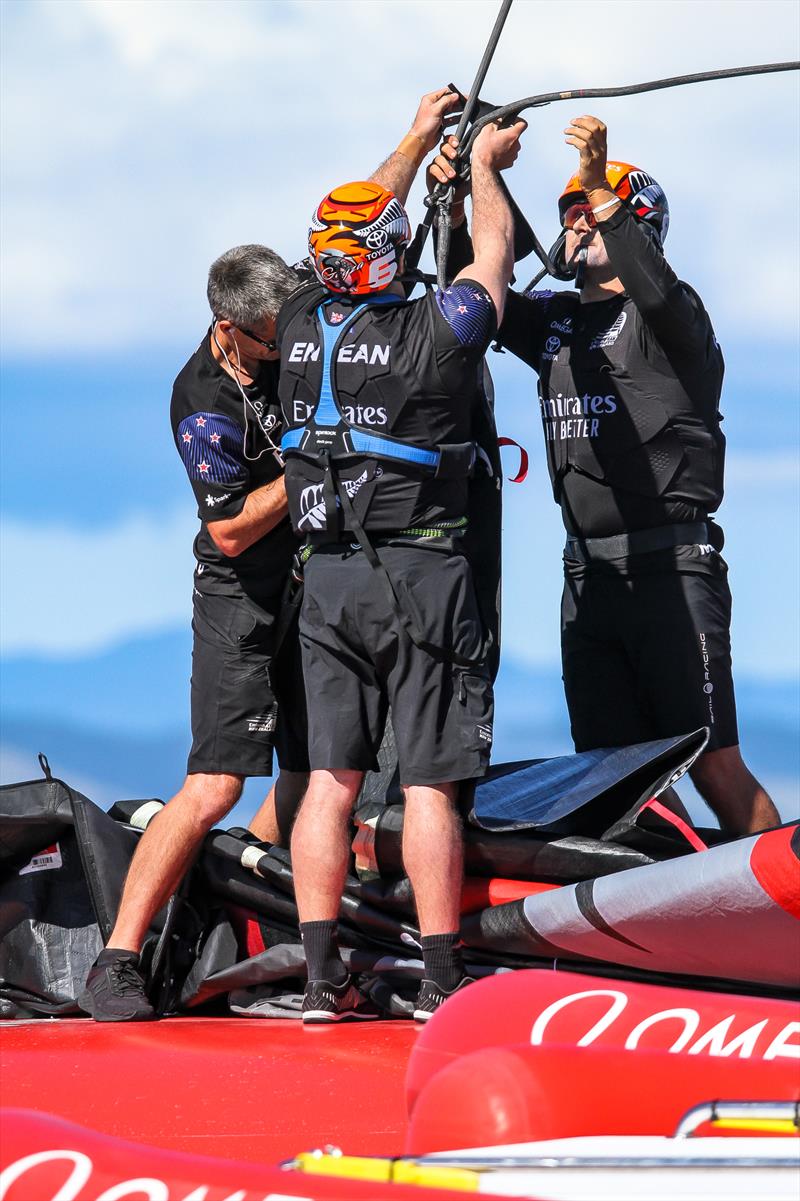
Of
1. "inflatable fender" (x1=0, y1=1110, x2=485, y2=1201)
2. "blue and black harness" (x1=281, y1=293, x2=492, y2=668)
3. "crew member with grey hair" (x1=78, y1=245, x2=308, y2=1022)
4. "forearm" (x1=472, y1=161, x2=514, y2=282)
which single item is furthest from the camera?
"crew member with grey hair" (x1=78, y1=245, x2=308, y2=1022)

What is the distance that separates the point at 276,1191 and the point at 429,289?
9.96ft

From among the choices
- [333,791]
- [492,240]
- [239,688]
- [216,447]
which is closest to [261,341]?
[216,447]

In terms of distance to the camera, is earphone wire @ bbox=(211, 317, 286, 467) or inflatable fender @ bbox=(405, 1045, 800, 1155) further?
earphone wire @ bbox=(211, 317, 286, 467)

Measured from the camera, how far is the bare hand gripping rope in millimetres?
4414

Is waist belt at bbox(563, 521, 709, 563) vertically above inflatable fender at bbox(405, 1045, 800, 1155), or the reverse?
waist belt at bbox(563, 521, 709, 563)

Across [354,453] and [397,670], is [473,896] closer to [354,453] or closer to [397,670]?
[397,670]

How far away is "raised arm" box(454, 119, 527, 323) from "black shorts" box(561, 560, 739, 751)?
1.06 metres

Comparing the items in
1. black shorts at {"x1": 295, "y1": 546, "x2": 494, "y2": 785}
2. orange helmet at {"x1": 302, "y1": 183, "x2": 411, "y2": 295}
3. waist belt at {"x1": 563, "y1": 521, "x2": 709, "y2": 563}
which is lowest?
black shorts at {"x1": 295, "y1": 546, "x2": 494, "y2": 785}

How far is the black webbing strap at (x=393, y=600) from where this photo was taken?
4.13m

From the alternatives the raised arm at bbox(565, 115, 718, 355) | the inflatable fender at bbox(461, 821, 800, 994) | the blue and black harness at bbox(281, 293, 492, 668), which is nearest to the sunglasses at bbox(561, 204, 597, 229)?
the raised arm at bbox(565, 115, 718, 355)

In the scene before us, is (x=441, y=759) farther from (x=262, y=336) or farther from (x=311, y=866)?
(x=262, y=336)

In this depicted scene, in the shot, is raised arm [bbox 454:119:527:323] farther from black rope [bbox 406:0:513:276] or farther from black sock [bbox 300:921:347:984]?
black sock [bbox 300:921:347:984]

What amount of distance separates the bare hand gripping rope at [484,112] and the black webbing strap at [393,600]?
890 millimetres

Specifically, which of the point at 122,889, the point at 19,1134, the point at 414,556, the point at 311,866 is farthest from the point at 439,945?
the point at 19,1134
